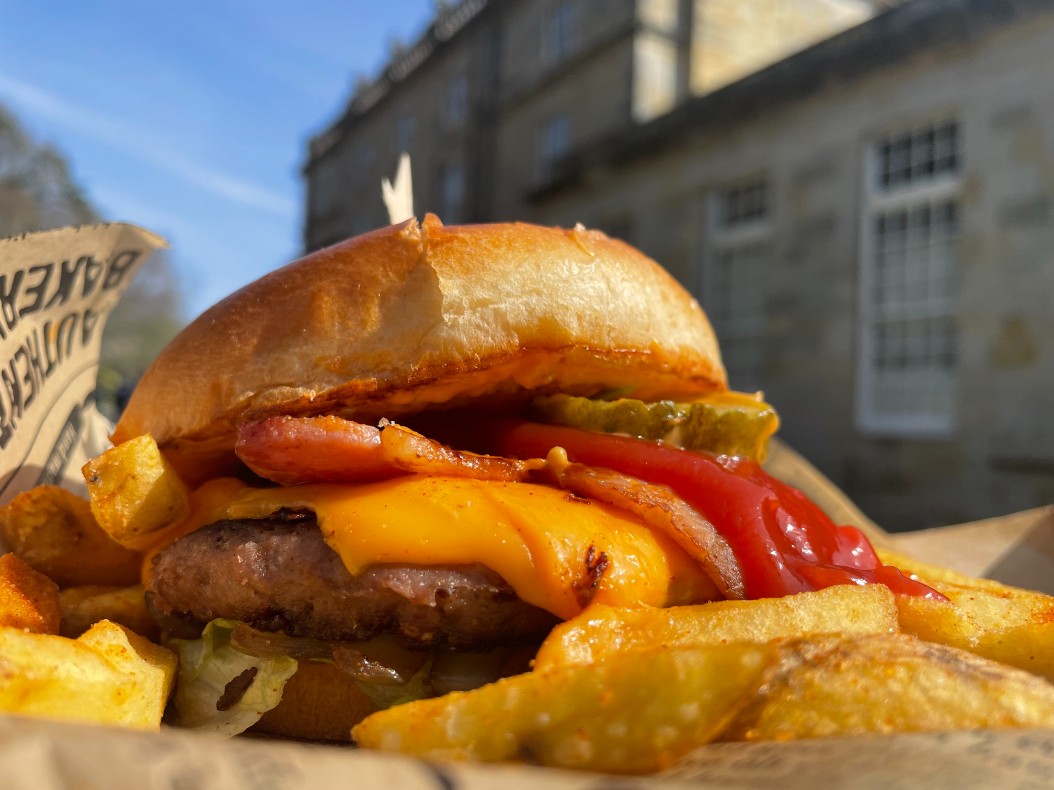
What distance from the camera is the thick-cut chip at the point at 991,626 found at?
144cm

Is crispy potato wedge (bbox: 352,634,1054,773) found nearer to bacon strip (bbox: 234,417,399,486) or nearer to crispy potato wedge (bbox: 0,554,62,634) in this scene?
bacon strip (bbox: 234,417,399,486)

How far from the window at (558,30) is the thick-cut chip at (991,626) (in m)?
17.1

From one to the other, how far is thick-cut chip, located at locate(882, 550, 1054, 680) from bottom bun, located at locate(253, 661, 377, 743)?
118 centimetres

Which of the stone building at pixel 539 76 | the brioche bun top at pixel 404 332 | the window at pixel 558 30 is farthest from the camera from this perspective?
the window at pixel 558 30

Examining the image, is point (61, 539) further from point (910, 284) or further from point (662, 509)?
point (910, 284)

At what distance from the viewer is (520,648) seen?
1.59m

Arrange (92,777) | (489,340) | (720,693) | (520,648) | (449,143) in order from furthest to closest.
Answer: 1. (449,143)
2. (489,340)
3. (520,648)
4. (720,693)
5. (92,777)

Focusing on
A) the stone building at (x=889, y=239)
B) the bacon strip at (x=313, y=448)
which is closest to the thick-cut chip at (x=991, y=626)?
the bacon strip at (x=313, y=448)

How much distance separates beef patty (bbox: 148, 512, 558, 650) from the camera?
1.49m

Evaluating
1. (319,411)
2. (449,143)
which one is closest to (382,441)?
(319,411)

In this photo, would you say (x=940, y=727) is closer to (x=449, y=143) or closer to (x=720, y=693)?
(x=720, y=693)

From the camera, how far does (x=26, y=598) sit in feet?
5.54

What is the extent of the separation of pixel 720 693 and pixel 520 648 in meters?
0.61

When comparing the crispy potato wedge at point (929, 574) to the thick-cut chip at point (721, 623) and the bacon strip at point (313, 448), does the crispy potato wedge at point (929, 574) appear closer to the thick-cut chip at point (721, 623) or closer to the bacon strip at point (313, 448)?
the thick-cut chip at point (721, 623)
